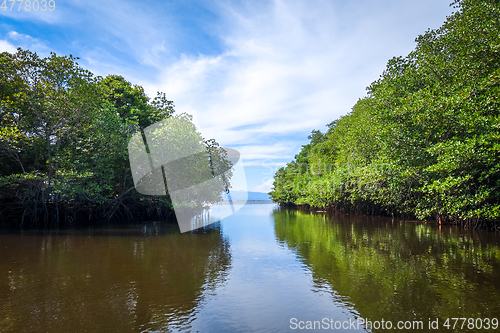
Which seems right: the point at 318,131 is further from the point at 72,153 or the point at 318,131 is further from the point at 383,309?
the point at 383,309

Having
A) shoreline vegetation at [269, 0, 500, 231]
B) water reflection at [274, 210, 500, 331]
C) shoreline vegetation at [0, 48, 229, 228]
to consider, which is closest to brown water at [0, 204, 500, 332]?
water reflection at [274, 210, 500, 331]

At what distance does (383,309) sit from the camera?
157 inches

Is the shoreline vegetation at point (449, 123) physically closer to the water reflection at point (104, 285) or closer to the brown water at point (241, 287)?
the brown water at point (241, 287)

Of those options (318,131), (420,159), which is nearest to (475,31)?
(420,159)

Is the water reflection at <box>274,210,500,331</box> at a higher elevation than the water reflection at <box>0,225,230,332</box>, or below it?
below

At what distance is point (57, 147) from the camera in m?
14.2

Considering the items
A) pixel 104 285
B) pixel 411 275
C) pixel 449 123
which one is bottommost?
pixel 411 275

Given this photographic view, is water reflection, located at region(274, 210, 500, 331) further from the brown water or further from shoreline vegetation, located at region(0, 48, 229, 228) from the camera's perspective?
shoreline vegetation, located at region(0, 48, 229, 228)

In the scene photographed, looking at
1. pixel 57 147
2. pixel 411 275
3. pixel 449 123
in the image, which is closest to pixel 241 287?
pixel 411 275

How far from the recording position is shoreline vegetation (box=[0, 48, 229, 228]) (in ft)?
42.3

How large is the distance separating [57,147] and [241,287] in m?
13.3

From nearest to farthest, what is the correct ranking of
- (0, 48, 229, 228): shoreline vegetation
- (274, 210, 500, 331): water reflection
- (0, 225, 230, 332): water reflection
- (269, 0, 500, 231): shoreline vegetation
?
(0, 225, 230, 332): water reflection → (274, 210, 500, 331): water reflection → (269, 0, 500, 231): shoreline vegetation → (0, 48, 229, 228): shoreline vegetation

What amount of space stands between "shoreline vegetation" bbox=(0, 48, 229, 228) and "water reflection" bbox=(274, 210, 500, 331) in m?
11.2

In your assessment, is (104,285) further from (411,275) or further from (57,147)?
(57,147)
